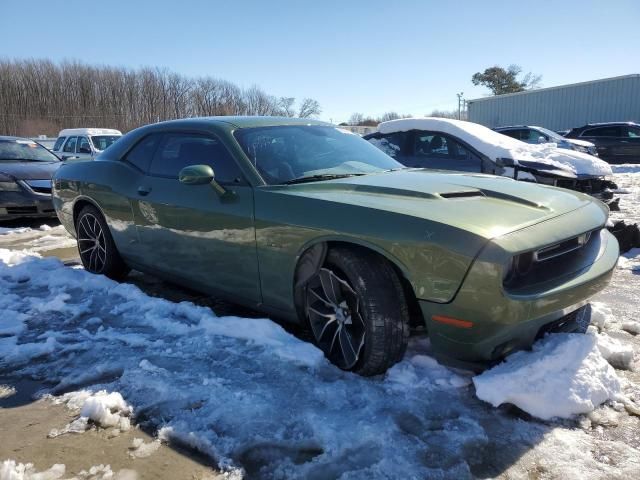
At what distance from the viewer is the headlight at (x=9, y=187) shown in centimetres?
725

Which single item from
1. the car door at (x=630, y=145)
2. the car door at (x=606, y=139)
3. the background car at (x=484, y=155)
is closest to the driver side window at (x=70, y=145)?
the background car at (x=484, y=155)

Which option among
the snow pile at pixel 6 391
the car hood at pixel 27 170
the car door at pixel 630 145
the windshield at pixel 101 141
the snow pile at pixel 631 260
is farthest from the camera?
the car door at pixel 630 145

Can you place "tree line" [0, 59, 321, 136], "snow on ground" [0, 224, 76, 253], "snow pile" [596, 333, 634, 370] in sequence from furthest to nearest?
"tree line" [0, 59, 321, 136] → "snow on ground" [0, 224, 76, 253] → "snow pile" [596, 333, 634, 370]

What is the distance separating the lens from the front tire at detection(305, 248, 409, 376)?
246 cm

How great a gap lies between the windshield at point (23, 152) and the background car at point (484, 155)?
229 inches

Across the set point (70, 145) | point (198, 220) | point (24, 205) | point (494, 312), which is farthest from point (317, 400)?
point (70, 145)

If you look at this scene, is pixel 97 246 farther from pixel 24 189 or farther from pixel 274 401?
pixel 24 189

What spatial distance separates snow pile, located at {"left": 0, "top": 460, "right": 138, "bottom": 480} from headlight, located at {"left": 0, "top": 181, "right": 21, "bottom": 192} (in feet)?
21.1

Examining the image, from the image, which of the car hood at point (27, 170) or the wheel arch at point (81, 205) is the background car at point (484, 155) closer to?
the wheel arch at point (81, 205)

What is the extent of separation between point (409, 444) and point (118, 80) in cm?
5492

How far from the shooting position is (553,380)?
2.32 meters

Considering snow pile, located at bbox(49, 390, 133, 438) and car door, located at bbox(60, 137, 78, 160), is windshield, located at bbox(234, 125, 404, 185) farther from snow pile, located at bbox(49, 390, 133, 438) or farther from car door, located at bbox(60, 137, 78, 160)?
car door, located at bbox(60, 137, 78, 160)

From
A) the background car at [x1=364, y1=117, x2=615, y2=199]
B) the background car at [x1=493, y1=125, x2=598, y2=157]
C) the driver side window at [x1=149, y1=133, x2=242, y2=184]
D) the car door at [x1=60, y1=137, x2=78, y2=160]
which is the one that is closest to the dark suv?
the background car at [x1=493, y1=125, x2=598, y2=157]

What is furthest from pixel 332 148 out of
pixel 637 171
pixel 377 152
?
pixel 637 171
